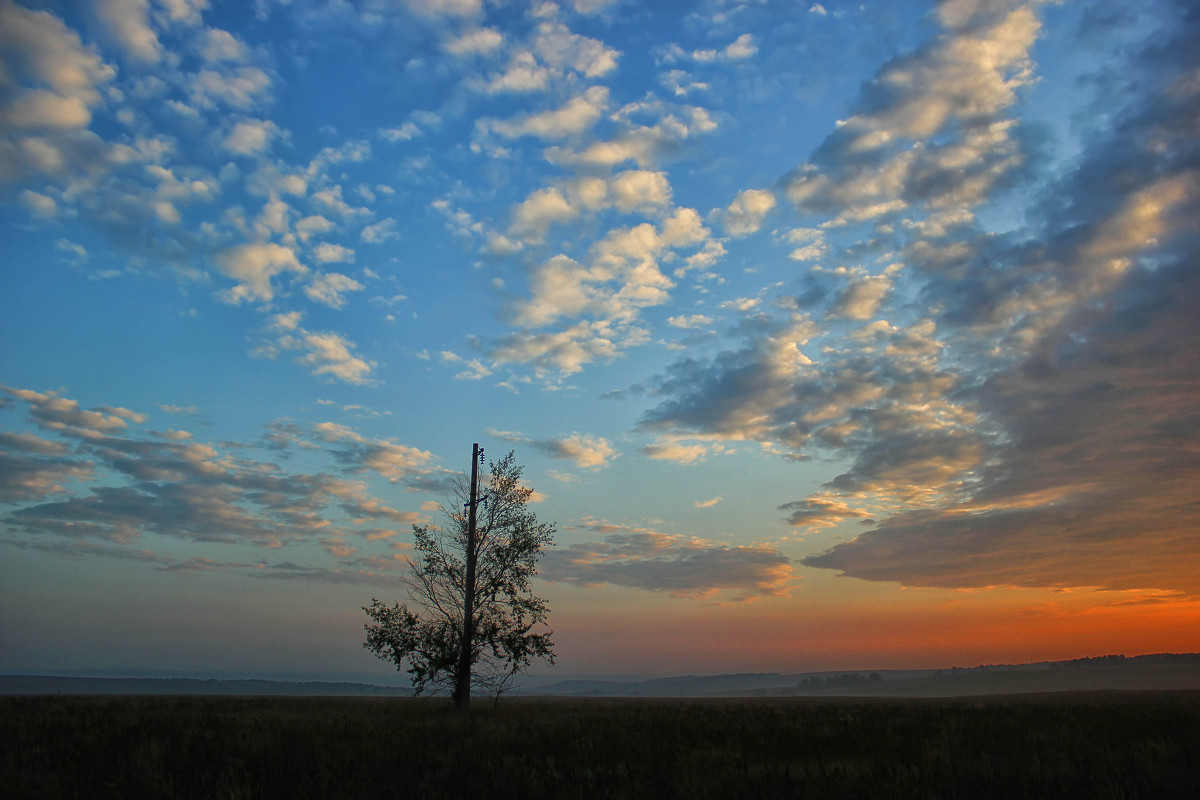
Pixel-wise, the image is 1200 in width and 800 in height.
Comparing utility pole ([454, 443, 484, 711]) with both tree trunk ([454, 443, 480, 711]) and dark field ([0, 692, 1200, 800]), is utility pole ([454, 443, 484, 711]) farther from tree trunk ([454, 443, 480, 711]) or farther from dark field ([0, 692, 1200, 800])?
dark field ([0, 692, 1200, 800])

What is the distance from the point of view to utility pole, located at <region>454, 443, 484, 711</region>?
24078 mm

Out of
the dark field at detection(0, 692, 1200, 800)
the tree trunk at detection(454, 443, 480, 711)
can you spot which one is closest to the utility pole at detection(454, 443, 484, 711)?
the tree trunk at detection(454, 443, 480, 711)

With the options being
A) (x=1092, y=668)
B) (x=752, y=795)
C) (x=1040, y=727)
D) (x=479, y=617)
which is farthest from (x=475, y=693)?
(x=1092, y=668)

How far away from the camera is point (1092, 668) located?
14250 cm

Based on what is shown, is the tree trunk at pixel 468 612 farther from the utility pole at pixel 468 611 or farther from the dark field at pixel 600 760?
the dark field at pixel 600 760

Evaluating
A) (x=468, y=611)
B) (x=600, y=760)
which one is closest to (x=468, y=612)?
(x=468, y=611)

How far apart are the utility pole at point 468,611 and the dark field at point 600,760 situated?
9.98 metres

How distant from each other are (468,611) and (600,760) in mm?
16107

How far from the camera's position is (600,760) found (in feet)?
32.0

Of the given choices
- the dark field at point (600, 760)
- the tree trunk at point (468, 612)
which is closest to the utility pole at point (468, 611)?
the tree trunk at point (468, 612)

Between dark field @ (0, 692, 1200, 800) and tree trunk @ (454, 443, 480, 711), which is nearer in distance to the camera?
dark field @ (0, 692, 1200, 800)

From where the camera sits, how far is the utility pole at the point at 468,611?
24.1 meters

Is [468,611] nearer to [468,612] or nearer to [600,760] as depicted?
[468,612]

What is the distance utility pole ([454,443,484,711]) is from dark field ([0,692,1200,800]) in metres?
9.98
